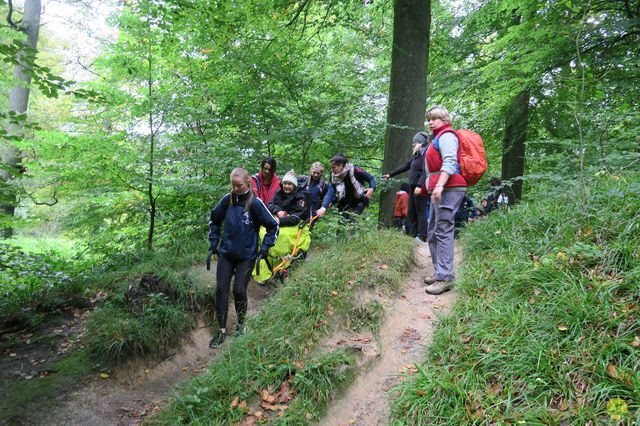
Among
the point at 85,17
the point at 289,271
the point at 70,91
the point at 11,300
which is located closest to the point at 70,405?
the point at 11,300

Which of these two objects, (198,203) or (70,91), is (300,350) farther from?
(198,203)

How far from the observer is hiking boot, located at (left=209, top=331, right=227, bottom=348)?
15.9 feet

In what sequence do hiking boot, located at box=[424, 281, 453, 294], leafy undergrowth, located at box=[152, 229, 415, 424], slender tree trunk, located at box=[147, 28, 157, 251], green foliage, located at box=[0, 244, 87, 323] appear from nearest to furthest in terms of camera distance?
leafy undergrowth, located at box=[152, 229, 415, 424] → hiking boot, located at box=[424, 281, 453, 294] → green foliage, located at box=[0, 244, 87, 323] → slender tree trunk, located at box=[147, 28, 157, 251]

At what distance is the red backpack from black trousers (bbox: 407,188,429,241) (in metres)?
2.46

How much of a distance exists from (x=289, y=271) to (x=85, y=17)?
10.8 meters

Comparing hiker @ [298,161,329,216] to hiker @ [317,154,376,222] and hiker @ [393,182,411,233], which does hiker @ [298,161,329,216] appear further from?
hiker @ [393,182,411,233]

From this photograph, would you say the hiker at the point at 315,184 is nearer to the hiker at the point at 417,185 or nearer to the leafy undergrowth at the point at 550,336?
the hiker at the point at 417,185

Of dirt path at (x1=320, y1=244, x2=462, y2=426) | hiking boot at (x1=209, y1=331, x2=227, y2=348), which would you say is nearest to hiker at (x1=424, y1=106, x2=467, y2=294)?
dirt path at (x1=320, y1=244, x2=462, y2=426)

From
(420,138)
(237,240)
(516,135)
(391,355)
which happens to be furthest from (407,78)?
(391,355)

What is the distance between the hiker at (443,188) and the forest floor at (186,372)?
0.32m

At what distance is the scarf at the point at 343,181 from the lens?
660cm

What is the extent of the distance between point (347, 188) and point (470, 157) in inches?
111

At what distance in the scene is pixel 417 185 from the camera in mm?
6535

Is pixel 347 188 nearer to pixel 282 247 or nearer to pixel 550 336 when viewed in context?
pixel 282 247
